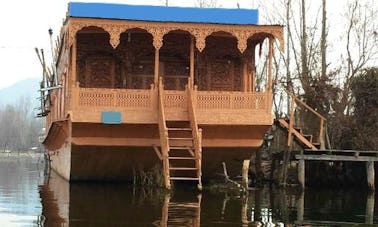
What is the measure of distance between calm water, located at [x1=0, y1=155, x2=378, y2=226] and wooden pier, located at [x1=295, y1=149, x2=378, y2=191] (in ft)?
4.68

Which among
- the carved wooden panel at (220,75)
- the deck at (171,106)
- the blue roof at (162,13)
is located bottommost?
the deck at (171,106)

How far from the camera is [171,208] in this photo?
14.6 metres

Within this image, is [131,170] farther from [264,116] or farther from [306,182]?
[306,182]

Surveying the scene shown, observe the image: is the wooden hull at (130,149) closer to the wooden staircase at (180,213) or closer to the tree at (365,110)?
the wooden staircase at (180,213)

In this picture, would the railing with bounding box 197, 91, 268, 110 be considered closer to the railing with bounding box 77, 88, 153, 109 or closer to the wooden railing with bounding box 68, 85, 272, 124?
the wooden railing with bounding box 68, 85, 272, 124

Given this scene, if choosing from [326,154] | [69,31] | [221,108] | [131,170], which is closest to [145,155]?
[131,170]

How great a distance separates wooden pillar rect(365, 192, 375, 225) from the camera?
45.7 feet

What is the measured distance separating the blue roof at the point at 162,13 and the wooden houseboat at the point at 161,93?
3cm

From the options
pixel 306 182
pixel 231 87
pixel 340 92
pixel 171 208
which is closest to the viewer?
pixel 171 208

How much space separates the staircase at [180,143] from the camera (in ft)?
61.9

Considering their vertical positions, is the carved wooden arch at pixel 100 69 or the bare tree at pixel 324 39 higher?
the bare tree at pixel 324 39

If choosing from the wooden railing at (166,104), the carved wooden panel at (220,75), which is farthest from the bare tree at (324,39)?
the wooden railing at (166,104)

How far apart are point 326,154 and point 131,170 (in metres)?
6.77

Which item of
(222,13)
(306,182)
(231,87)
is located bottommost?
(306,182)
